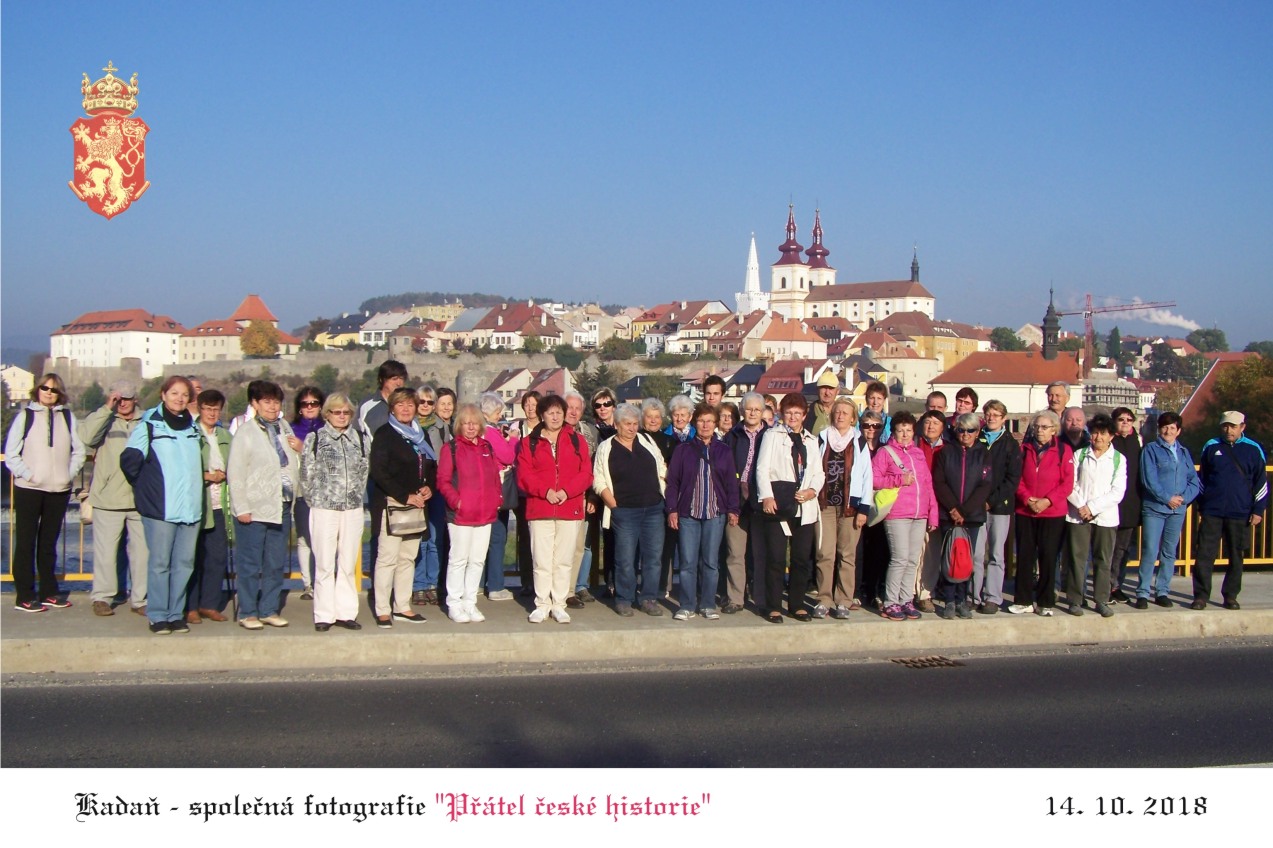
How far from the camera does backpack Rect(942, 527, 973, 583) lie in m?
8.57

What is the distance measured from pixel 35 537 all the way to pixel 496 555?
360cm

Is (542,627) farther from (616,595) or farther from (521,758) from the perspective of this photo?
(521,758)

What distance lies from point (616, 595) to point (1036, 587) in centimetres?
373

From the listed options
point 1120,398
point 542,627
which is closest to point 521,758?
point 542,627

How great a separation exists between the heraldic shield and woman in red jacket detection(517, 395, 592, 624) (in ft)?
22.3

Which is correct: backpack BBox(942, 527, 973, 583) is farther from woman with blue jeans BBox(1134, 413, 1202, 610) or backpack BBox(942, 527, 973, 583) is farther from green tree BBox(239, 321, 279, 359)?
green tree BBox(239, 321, 279, 359)

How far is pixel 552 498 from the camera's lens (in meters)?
8.21

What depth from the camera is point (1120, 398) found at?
130750 millimetres

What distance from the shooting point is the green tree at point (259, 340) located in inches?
6462

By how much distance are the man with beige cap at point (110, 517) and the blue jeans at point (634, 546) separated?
3725 millimetres

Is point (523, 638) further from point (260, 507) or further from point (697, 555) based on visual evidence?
point (260, 507)

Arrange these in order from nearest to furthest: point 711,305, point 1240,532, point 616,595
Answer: point 616,595 → point 1240,532 → point 711,305

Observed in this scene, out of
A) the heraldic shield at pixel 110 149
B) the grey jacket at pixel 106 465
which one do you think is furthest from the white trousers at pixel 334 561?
the heraldic shield at pixel 110 149

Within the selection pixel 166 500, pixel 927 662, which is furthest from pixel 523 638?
pixel 927 662
